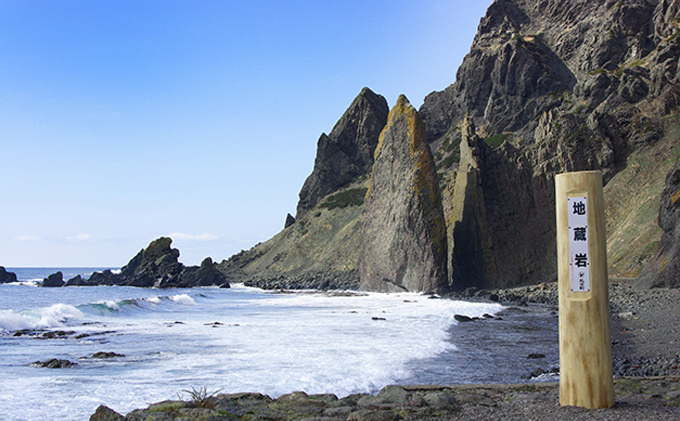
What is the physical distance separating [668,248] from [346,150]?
232 feet

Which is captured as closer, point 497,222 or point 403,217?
point 403,217

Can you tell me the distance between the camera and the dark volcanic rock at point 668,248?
69.7 ft

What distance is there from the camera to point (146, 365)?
10.7m

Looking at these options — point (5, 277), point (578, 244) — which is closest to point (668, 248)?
point (578, 244)

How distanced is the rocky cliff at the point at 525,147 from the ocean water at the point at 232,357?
15.9 metres

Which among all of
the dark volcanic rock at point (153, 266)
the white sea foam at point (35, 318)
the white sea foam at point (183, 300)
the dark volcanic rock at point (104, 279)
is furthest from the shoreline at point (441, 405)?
the dark volcanic rock at point (104, 279)

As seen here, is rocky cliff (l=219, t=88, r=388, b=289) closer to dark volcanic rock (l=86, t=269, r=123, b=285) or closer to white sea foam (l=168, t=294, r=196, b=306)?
dark volcanic rock (l=86, t=269, r=123, b=285)

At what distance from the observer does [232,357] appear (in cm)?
1159

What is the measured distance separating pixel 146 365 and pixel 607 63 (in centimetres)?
8486

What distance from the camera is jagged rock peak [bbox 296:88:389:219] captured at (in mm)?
85312

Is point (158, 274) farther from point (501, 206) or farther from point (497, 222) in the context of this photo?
point (501, 206)

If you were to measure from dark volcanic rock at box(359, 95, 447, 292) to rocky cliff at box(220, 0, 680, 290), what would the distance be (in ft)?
1.46

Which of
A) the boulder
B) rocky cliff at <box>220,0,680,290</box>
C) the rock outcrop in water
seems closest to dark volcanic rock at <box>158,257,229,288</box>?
the rock outcrop in water

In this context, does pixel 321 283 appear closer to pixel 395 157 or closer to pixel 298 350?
pixel 395 157
